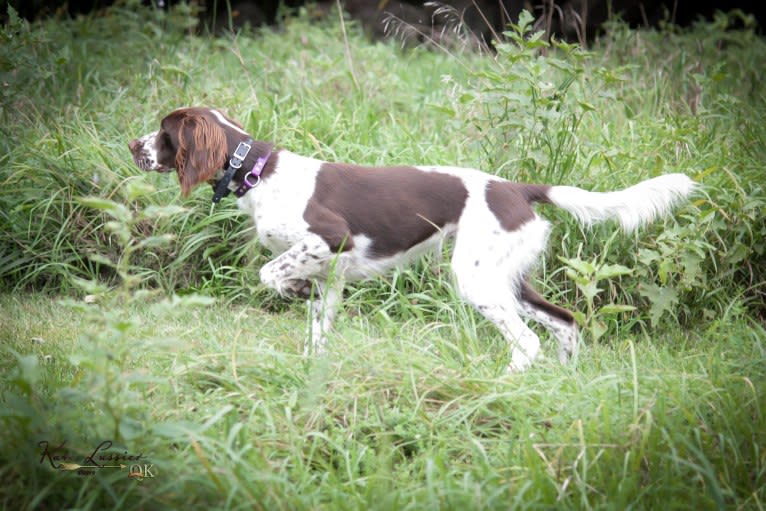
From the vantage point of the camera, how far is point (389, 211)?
3.87 meters

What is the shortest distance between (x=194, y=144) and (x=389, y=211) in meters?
0.93

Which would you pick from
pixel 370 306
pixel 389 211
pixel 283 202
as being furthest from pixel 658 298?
pixel 283 202

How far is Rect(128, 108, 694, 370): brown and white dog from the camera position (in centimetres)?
376

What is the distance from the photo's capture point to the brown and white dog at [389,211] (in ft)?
12.3

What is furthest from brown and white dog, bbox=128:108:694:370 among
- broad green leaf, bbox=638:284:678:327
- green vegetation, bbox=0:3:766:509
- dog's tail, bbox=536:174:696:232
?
broad green leaf, bbox=638:284:678:327

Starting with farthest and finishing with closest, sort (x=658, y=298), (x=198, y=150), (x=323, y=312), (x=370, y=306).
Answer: (x=370, y=306), (x=658, y=298), (x=198, y=150), (x=323, y=312)

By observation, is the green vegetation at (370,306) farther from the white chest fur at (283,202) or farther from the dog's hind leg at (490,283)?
the white chest fur at (283,202)

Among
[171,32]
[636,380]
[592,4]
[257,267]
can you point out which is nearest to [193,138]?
[257,267]

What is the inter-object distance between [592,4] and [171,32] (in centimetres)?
549

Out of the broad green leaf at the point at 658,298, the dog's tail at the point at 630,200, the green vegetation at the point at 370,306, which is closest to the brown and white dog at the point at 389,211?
the dog's tail at the point at 630,200

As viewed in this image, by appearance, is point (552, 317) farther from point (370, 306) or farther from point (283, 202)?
point (283, 202)

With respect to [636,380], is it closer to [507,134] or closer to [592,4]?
[507,134]

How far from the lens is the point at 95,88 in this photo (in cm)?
583

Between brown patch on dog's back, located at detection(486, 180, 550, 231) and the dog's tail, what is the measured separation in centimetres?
6
